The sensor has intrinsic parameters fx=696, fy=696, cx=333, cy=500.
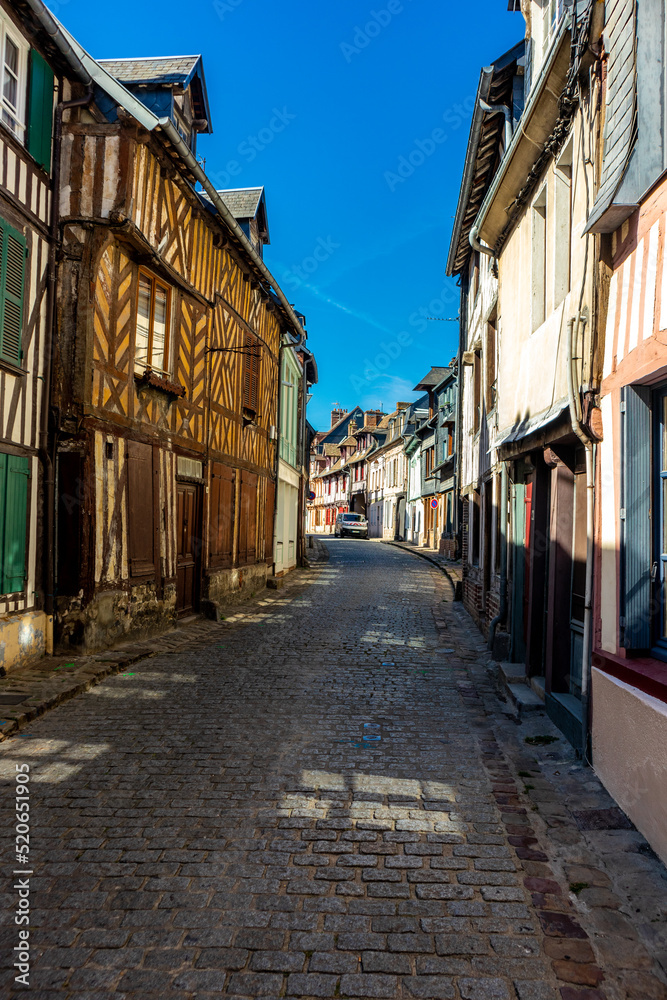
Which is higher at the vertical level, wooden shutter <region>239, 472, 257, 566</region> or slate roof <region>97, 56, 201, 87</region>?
slate roof <region>97, 56, 201, 87</region>

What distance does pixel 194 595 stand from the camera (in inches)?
437

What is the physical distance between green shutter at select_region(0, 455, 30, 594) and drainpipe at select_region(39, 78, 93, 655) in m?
0.32

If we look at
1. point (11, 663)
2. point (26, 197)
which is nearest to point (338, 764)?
point (11, 663)

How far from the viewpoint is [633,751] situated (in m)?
3.66

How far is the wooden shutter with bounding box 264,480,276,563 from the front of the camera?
15812 millimetres

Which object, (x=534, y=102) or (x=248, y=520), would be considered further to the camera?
(x=248, y=520)

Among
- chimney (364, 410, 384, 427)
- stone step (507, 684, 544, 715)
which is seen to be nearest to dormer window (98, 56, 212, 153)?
stone step (507, 684, 544, 715)

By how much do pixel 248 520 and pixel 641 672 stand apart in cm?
1097

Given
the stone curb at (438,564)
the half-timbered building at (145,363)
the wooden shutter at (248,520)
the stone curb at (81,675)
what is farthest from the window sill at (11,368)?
the stone curb at (438,564)

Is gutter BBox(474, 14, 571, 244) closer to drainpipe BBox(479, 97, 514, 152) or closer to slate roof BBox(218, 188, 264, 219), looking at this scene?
drainpipe BBox(479, 97, 514, 152)

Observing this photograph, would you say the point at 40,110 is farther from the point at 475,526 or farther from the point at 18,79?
the point at 475,526

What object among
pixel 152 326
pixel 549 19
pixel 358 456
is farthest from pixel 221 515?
pixel 358 456

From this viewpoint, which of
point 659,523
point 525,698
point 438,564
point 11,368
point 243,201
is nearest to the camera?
point 659,523

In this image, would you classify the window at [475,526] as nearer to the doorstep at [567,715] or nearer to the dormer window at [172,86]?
the doorstep at [567,715]
